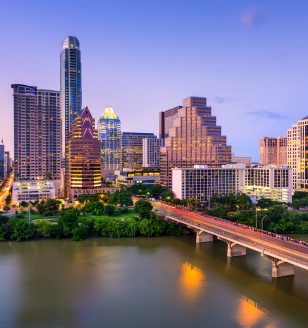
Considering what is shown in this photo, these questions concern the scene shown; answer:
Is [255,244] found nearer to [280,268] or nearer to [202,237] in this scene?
[280,268]

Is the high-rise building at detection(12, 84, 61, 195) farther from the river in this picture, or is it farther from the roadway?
the roadway

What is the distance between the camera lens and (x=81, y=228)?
220 feet

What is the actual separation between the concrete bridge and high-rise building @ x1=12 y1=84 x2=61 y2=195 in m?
118

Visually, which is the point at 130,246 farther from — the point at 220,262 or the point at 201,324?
the point at 201,324

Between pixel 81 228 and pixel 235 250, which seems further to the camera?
pixel 81 228

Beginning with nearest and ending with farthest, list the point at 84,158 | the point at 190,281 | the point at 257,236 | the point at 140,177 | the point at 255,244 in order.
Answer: the point at 190,281 < the point at 255,244 < the point at 257,236 < the point at 84,158 < the point at 140,177

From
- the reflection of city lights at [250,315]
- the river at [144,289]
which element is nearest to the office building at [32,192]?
the river at [144,289]

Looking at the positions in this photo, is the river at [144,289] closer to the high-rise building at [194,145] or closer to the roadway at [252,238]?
the roadway at [252,238]

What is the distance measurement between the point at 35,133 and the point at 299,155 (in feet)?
431

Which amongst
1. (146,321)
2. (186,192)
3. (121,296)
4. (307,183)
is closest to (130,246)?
(121,296)

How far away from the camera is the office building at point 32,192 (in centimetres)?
10856

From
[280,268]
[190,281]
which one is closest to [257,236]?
[280,268]

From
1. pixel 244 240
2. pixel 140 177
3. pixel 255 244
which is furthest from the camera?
pixel 140 177

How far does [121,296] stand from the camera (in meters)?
38.8
